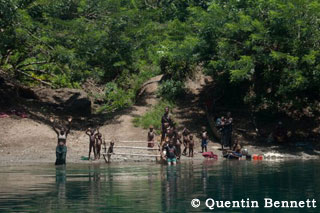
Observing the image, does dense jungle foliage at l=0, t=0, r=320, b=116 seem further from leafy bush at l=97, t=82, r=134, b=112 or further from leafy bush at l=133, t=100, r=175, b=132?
leafy bush at l=133, t=100, r=175, b=132

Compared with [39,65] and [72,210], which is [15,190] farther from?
[39,65]

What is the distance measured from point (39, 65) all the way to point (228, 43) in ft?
40.0

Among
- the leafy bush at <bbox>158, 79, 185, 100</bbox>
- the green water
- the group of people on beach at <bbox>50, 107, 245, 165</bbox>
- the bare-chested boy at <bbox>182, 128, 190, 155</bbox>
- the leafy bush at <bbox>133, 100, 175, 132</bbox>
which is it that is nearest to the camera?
the green water

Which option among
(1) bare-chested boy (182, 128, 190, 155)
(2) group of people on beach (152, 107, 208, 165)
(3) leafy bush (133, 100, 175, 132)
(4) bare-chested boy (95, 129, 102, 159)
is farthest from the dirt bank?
(4) bare-chested boy (95, 129, 102, 159)

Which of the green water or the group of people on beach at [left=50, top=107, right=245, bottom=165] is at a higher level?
the group of people on beach at [left=50, top=107, right=245, bottom=165]

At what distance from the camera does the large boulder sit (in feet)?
138

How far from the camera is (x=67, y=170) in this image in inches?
1097

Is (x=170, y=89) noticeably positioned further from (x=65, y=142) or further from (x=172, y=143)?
(x=65, y=142)

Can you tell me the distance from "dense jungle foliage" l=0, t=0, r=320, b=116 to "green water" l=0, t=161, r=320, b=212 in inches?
310

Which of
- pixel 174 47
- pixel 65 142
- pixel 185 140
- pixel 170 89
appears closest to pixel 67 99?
pixel 170 89

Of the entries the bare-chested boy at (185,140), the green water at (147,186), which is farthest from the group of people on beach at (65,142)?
the bare-chested boy at (185,140)

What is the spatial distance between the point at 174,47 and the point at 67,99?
27.1 feet

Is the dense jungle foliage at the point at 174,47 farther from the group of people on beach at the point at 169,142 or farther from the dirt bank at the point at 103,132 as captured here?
the group of people on beach at the point at 169,142

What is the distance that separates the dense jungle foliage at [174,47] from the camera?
35406mm
